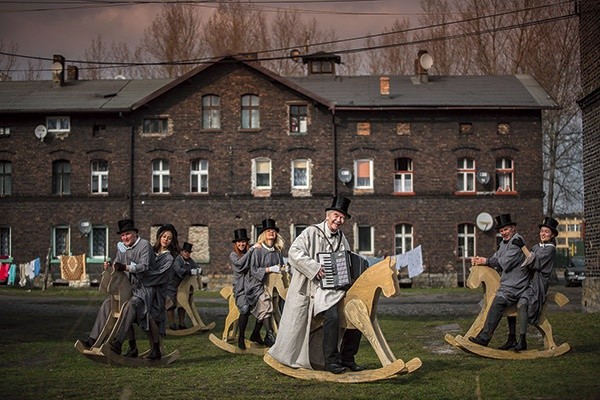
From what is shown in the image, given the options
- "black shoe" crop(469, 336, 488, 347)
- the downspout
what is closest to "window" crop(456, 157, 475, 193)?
the downspout

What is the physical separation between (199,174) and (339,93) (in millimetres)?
8009

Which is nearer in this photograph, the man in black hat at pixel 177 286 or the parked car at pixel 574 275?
the man in black hat at pixel 177 286

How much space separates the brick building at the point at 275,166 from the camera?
141 ft

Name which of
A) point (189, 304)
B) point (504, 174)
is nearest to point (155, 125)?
point (504, 174)

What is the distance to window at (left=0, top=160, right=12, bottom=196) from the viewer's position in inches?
1757

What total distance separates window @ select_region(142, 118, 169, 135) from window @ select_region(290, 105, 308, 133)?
6.04 m

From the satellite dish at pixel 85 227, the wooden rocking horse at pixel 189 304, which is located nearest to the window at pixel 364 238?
the satellite dish at pixel 85 227

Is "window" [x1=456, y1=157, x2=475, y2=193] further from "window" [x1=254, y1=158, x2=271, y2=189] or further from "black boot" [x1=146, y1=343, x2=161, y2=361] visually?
"black boot" [x1=146, y1=343, x2=161, y2=361]

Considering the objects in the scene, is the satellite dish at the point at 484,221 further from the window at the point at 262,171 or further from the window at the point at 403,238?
the window at the point at 262,171

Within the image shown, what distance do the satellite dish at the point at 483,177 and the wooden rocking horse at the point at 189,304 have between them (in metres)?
25.6

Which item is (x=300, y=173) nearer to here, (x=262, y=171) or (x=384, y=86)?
(x=262, y=171)

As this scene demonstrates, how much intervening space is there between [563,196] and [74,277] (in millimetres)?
28270

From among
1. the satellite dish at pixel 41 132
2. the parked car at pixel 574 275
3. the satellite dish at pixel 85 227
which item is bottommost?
the parked car at pixel 574 275

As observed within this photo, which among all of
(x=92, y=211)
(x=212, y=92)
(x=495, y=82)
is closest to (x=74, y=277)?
(x=92, y=211)
